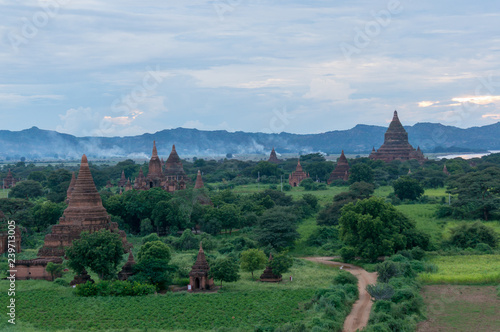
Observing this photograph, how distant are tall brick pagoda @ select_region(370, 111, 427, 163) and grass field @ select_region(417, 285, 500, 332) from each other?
101 metres

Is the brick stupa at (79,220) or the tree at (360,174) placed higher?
the tree at (360,174)

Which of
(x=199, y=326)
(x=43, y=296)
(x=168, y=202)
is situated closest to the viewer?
(x=199, y=326)

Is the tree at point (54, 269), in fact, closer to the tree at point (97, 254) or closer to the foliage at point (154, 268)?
the tree at point (97, 254)

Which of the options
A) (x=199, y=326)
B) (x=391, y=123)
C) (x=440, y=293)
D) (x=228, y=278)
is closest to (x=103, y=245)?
(x=228, y=278)

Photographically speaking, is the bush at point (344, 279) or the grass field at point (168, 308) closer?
the grass field at point (168, 308)

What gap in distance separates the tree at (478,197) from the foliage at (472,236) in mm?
10263

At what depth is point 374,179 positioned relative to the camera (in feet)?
335

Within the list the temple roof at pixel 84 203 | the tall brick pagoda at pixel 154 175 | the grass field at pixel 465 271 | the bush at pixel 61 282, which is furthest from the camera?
the tall brick pagoda at pixel 154 175

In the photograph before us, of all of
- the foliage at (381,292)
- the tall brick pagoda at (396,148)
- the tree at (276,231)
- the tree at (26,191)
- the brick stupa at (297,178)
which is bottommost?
the foliage at (381,292)

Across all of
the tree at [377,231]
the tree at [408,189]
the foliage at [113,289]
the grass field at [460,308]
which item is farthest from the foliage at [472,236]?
the tree at [408,189]

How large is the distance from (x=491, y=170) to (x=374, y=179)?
35.3 m

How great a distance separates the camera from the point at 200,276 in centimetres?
3678

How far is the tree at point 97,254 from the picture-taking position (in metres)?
37.0

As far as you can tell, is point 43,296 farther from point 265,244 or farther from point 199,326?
point 265,244
